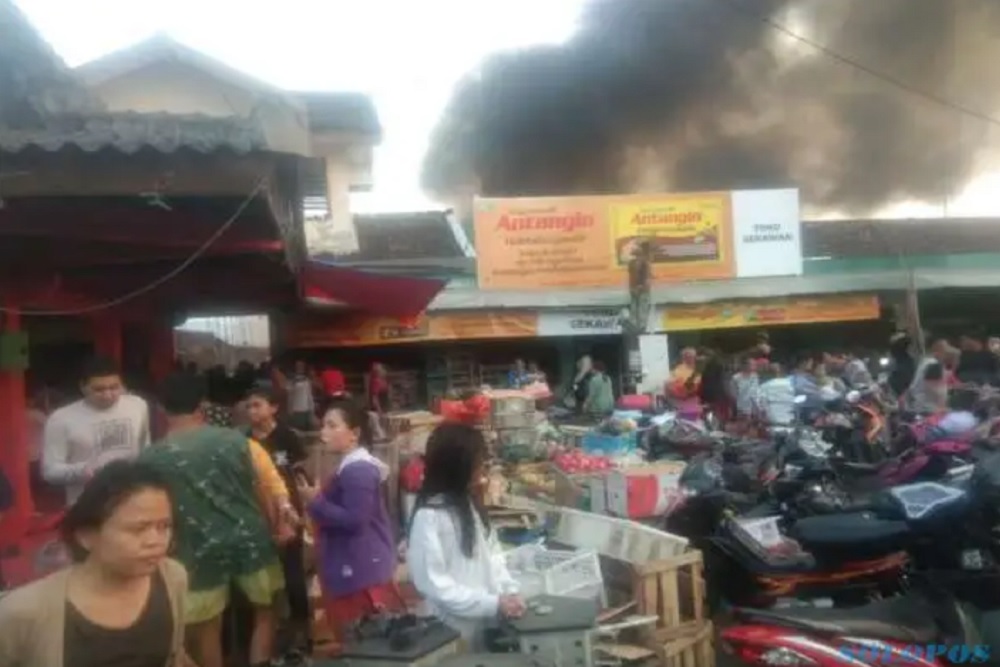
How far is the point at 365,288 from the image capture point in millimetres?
7797

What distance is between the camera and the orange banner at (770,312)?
17797 mm

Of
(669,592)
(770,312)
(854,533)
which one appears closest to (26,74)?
(669,592)

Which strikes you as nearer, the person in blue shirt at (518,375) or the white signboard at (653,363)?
the person in blue shirt at (518,375)

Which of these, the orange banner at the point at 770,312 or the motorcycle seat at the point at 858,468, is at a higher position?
the orange banner at the point at 770,312

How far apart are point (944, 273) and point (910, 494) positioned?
1547cm

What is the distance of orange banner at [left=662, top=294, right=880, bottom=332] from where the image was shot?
17797 millimetres

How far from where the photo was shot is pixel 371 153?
671 inches

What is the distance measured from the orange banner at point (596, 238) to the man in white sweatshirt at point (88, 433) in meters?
12.7

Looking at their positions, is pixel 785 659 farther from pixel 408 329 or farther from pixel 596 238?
pixel 596 238

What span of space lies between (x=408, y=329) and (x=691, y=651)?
38.8 feet

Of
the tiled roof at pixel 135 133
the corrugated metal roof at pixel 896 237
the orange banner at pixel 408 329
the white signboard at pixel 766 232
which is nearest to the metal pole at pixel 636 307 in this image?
the orange banner at pixel 408 329

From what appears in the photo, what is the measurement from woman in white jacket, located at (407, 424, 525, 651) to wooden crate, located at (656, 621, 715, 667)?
1.39m

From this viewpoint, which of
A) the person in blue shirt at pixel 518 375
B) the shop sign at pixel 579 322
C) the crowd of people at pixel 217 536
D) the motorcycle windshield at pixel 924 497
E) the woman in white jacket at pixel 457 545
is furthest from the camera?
the shop sign at pixel 579 322

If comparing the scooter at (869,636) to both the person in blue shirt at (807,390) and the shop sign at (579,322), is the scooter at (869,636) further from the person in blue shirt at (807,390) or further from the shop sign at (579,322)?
the shop sign at (579,322)
